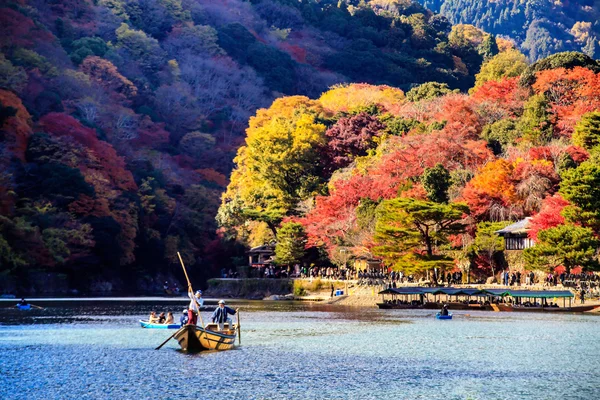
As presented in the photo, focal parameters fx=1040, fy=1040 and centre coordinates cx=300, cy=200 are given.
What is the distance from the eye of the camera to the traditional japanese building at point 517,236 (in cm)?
7250

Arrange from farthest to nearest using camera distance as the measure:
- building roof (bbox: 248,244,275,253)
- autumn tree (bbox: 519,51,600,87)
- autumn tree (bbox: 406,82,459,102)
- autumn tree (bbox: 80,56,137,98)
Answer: autumn tree (bbox: 80,56,137,98)
autumn tree (bbox: 406,82,459,102)
building roof (bbox: 248,244,275,253)
autumn tree (bbox: 519,51,600,87)

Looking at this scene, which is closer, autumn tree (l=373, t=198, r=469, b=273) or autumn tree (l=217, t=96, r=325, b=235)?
autumn tree (l=373, t=198, r=469, b=273)

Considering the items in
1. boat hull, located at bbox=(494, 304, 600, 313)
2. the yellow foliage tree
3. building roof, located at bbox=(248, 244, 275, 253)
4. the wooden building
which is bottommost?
boat hull, located at bbox=(494, 304, 600, 313)

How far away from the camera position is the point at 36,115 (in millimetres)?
101938

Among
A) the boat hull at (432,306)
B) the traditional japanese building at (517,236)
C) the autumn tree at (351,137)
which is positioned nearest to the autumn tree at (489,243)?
the traditional japanese building at (517,236)

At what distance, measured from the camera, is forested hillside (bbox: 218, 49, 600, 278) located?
239ft

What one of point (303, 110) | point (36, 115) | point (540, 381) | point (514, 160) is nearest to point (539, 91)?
point (514, 160)

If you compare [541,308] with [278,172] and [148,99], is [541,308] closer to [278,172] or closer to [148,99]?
[278,172]

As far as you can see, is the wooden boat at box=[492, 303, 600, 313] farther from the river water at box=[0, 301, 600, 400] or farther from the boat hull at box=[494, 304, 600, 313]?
the river water at box=[0, 301, 600, 400]

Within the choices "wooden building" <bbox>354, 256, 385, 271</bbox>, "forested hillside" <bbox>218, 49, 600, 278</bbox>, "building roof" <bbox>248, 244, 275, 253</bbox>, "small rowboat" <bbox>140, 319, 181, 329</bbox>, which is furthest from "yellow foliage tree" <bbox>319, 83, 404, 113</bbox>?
"small rowboat" <bbox>140, 319, 181, 329</bbox>

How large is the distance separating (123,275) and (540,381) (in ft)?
241

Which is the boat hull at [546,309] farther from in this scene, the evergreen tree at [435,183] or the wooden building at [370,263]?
the wooden building at [370,263]

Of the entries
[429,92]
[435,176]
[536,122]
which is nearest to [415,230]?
[435,176]

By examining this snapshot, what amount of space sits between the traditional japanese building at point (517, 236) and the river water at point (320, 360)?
11.1m
